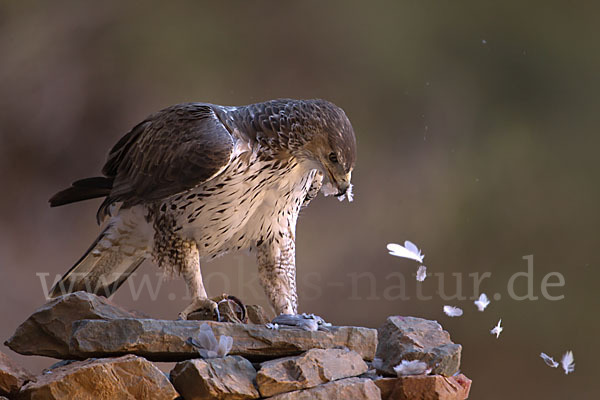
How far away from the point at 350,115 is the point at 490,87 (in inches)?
34.8

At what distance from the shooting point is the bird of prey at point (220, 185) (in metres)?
2.53

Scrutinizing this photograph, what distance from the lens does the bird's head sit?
8.18 ft

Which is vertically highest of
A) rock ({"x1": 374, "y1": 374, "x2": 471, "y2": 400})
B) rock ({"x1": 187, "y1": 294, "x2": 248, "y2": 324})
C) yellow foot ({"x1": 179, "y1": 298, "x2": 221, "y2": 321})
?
yellow foot ({"x1": 179, "y1": 298, "x2": 221, "y2": 321})

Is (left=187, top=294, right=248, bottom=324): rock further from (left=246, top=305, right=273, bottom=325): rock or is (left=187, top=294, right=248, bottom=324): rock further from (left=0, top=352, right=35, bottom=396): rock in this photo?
(left=0, top=352, right=35, bottom=396): rock

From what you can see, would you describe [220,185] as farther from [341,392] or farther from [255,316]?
[341,392]

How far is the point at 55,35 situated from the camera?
3.92 m

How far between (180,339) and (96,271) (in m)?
1.00

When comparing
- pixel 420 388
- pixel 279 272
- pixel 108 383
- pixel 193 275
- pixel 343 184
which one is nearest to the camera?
pixel 108 383

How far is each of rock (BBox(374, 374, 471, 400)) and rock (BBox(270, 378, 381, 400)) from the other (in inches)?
3.4

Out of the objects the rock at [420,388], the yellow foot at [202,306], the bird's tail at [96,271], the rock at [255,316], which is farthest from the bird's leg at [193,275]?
the rock at [420,388]

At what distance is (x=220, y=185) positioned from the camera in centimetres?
258

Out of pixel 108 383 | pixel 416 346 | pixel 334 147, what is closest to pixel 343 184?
pixel 334 147

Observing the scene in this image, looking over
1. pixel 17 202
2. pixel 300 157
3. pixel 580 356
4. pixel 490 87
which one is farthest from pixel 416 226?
pixel 17 202

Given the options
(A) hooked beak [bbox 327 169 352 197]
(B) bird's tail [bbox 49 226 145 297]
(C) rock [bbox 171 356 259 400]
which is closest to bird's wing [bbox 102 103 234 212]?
(B) bird's tail [bbox 49 226 145 297]
